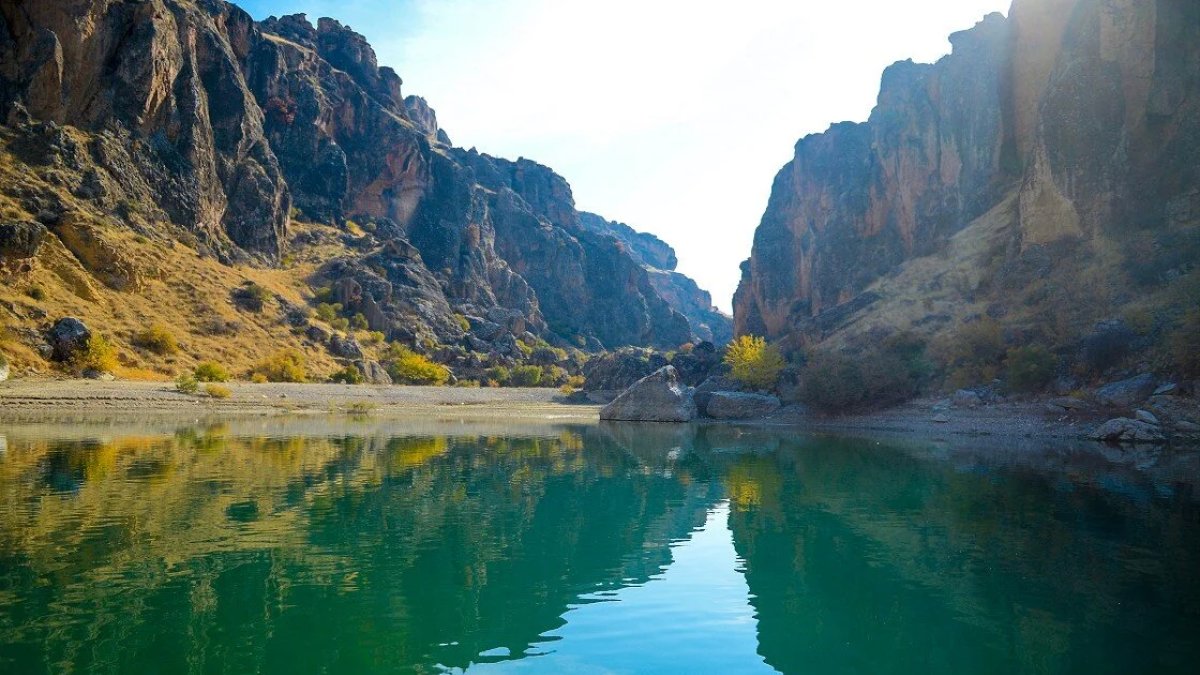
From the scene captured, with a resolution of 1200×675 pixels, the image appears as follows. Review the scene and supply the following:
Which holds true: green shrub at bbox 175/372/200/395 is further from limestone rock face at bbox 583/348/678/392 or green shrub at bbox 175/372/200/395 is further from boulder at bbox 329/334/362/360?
limestone rock face at bbox 583/348/678/392

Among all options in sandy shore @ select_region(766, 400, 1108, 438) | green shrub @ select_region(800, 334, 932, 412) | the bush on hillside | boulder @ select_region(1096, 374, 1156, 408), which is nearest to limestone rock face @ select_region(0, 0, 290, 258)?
green shrub @ select_region(800, 334, 932, 412)

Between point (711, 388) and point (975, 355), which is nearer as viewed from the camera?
point (975, 355)

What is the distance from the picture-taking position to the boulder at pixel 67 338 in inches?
2238

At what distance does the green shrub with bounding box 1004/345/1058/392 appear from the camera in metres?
46.5

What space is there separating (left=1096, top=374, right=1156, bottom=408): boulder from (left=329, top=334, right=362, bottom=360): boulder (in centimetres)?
7858

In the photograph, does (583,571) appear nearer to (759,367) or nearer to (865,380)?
(865,380)

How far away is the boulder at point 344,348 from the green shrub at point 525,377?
2699cm

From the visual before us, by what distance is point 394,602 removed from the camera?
10.4 m

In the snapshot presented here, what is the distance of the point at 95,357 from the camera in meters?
58.4

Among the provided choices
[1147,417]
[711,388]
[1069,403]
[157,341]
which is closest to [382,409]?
[157,341]

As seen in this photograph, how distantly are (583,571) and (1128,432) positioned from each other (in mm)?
36639

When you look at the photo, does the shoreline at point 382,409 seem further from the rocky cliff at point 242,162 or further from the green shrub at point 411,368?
the rocky cliff at point 242,162

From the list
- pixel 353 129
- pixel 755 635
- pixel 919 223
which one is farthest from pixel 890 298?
pixel 353 129

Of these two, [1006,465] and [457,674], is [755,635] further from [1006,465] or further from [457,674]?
[1006,465]
